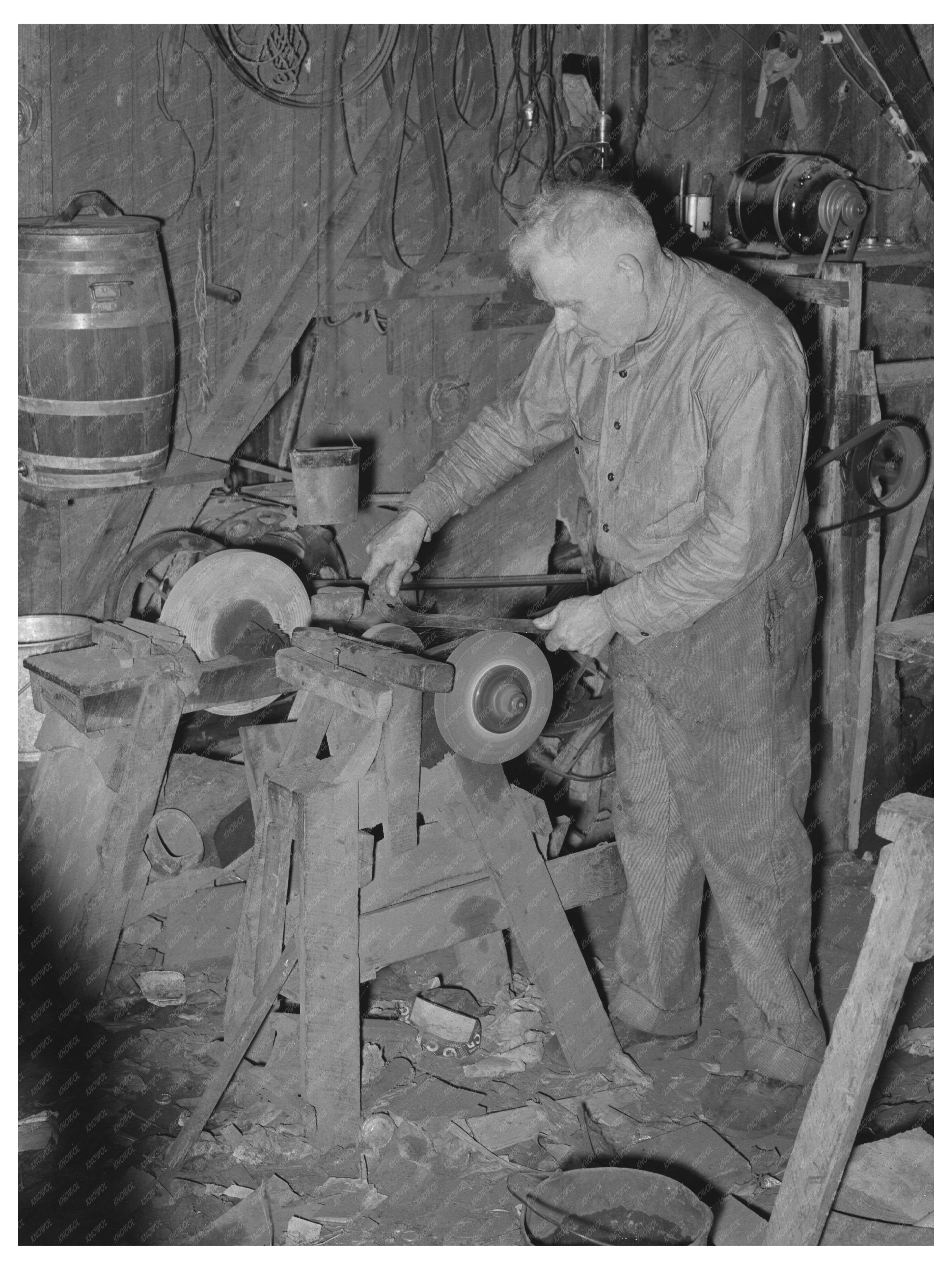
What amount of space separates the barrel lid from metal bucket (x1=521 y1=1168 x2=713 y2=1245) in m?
3.06

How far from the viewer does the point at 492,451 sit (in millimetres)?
3457

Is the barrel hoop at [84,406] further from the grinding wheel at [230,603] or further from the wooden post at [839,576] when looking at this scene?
the wooden post at [839,576]

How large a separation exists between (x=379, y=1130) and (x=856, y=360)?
280cm

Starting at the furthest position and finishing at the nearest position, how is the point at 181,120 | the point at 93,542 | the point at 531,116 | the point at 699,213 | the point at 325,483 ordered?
the point at 531,116, the point at 699,213, the point at 181,120, the point at 93,542, the point at 325,483

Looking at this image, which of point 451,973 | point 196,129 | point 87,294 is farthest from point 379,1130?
point 196,129

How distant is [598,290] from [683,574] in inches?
24.4

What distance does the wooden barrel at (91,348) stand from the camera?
4176 millimetres

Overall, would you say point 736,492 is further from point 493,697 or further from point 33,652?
point 33,652

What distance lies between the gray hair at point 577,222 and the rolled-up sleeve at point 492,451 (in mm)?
535

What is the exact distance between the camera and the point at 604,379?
316 cm

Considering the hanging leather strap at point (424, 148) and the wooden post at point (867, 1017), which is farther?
the hanging leather strap at point (424, 148)

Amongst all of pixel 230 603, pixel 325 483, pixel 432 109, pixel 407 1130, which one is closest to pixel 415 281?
pixel 432 109

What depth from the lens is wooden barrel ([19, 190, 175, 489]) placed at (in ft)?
13.7

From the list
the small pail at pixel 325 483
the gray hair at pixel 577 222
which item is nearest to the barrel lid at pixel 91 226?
the small pail at pixel 325 483
